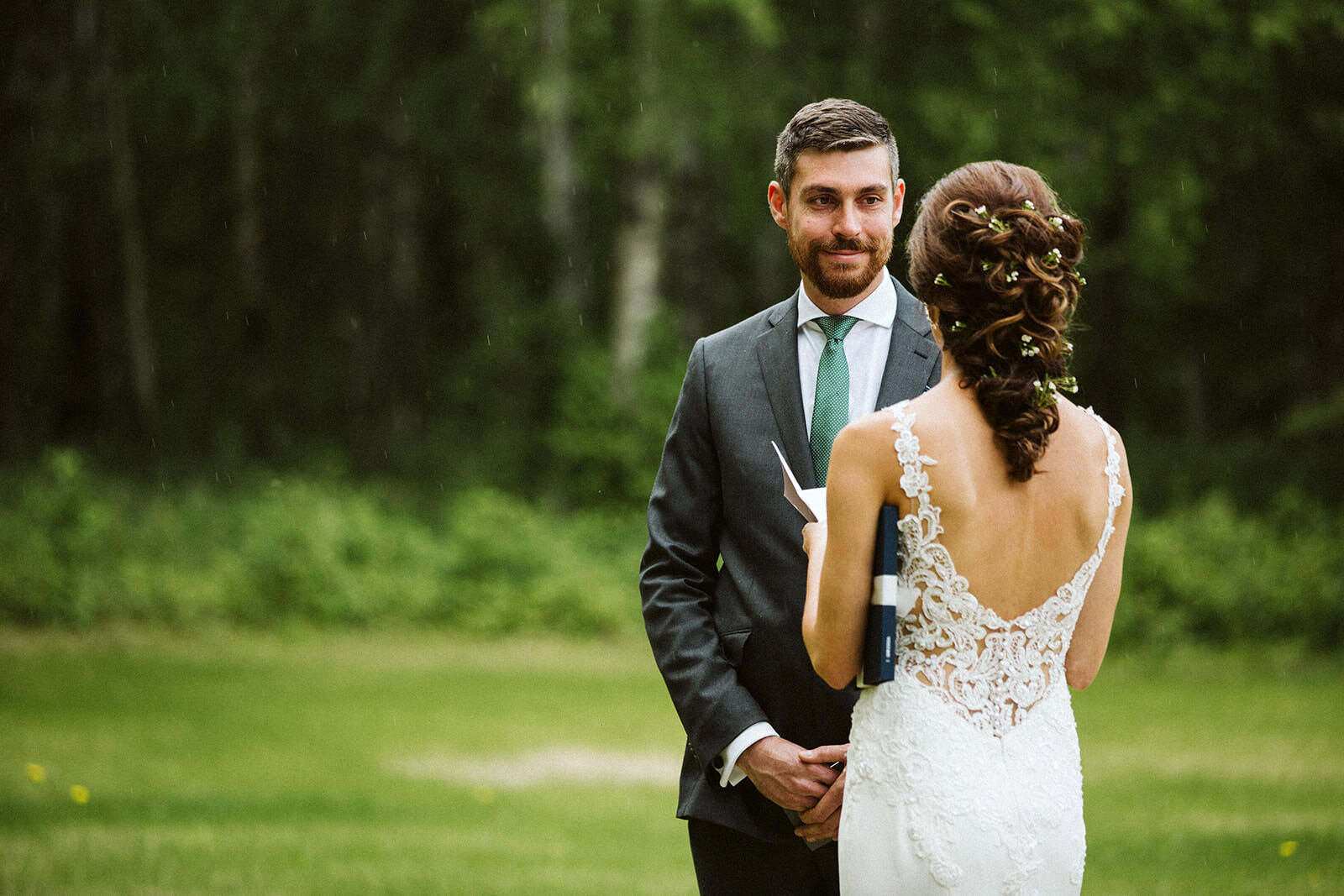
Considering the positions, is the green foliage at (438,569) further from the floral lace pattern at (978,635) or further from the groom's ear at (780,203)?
the floral lace pattern at (978,635)

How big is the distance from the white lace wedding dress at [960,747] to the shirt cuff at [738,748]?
302 millimetres

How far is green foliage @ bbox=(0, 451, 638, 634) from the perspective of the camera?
12914 mm

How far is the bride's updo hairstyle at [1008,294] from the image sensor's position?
2484 millimetres

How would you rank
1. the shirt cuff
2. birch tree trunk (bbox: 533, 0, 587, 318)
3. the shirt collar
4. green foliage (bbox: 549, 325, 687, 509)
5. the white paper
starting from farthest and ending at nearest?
birch tree trunk (bbox: 533, 0, 587, 318)
green foliage (bbox: 549, 325, 687, 509)
the shirt collar
the shirt cuff
the white paper

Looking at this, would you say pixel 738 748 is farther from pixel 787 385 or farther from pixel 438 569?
pixel 438 569

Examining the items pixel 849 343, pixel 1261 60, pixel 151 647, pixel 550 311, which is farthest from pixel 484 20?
pixel 849 343

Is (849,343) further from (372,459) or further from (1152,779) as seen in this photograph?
(372,459)

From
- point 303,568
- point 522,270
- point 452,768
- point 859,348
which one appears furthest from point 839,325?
point 522,270

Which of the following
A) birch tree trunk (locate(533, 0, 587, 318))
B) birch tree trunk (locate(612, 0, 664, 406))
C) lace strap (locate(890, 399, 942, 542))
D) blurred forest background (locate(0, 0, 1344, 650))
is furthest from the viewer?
birch tree trunk (locate(533, 0, 587, 318))

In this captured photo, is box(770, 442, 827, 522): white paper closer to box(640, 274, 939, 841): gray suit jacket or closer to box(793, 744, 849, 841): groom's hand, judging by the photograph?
box(640, 274, 939, 841): gray suit jacket

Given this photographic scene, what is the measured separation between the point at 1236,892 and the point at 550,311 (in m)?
11.8

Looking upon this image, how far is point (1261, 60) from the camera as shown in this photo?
14.9 metres

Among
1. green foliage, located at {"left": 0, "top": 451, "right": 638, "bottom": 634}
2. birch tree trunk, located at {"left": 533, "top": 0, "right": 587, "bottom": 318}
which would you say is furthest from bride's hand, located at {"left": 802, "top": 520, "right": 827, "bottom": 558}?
birch tree trunk, located at {"left": 533, "top": 0, "right": 587, "bottom": 318}

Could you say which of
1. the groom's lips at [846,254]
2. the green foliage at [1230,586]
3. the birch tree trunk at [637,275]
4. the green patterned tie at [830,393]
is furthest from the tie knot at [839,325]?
the birch tree trunk at [637,275]
